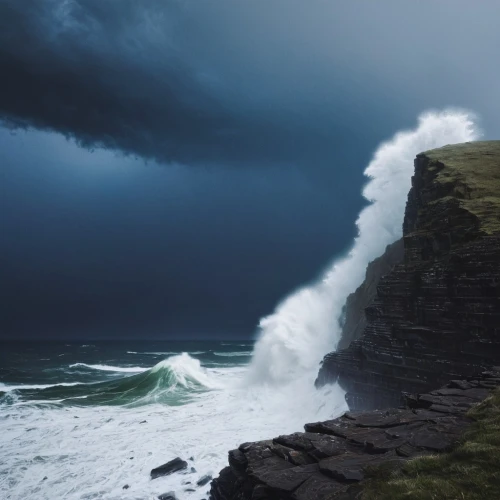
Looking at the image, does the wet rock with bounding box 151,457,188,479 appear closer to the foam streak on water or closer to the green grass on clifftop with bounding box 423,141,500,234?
the foam streak on water

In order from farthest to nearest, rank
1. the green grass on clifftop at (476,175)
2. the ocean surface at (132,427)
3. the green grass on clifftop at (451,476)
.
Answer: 1. the green grass on clifftop at (476,175)
2. the ocean surface at (132,427)
3. the green grass on clifftop at (451,476)

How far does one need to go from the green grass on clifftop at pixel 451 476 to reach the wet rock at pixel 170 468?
35.5 ft

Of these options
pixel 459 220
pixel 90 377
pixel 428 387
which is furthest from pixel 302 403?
pixel 90 377

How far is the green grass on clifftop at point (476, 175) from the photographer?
58.7 feet

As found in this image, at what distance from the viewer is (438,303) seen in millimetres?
16734

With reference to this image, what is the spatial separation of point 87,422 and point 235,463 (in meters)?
17.1

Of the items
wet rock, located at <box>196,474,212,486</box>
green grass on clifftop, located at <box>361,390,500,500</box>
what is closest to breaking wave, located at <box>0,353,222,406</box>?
wet rock, located at <box>196,474,212,486</box>

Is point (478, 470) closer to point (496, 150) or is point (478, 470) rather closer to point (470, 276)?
point (470, 276)

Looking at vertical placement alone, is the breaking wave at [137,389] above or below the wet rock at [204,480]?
below

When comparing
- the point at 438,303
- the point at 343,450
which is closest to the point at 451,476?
the point at 343,450

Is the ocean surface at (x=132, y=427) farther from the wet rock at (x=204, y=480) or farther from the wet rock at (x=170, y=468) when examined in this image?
the wet rock at (x=170, y=468)

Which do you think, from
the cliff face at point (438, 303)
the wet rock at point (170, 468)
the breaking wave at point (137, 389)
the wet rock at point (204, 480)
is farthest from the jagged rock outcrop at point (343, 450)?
the breaking wave at point (137, 389)

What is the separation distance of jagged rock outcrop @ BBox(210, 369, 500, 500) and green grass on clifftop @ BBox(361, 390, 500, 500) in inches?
13.8

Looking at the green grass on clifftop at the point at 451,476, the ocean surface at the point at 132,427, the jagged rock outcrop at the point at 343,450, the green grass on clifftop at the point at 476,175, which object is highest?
the green grass on clifftop at the point at 476,175
